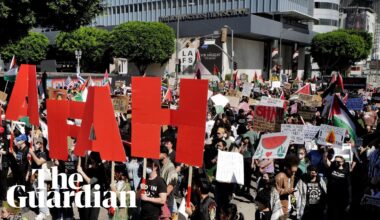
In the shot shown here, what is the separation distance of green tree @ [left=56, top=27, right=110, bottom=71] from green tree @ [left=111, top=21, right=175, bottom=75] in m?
3.99

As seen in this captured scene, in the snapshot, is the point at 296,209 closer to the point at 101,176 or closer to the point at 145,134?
the point at 145,134

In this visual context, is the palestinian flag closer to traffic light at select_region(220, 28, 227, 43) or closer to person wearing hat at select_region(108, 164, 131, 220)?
person wearing hat at select_region(108, 164, 131, 220)

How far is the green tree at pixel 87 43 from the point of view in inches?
2349

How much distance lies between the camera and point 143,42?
177 ft

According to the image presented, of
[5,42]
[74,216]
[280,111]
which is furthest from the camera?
[5,42]

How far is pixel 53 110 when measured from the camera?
7.08 meters

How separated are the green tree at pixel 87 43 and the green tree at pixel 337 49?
109 feet

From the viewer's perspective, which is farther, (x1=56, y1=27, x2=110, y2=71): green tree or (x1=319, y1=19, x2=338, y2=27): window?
(x1=319, y1=19, x2=338, y2=27): window

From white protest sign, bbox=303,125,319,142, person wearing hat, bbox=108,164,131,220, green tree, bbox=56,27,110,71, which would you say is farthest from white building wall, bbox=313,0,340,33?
person wearing hat, bbox=108,164,131,220

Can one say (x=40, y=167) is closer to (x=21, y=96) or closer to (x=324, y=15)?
(x=21, y=96)

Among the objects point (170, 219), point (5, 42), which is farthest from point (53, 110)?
point (5, 42)

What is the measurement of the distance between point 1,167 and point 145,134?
327cm

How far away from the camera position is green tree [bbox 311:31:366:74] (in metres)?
68.8

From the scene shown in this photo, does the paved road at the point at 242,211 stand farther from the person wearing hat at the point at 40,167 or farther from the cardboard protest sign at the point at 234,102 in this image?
the cardboard protest sign at the point at 234,102
